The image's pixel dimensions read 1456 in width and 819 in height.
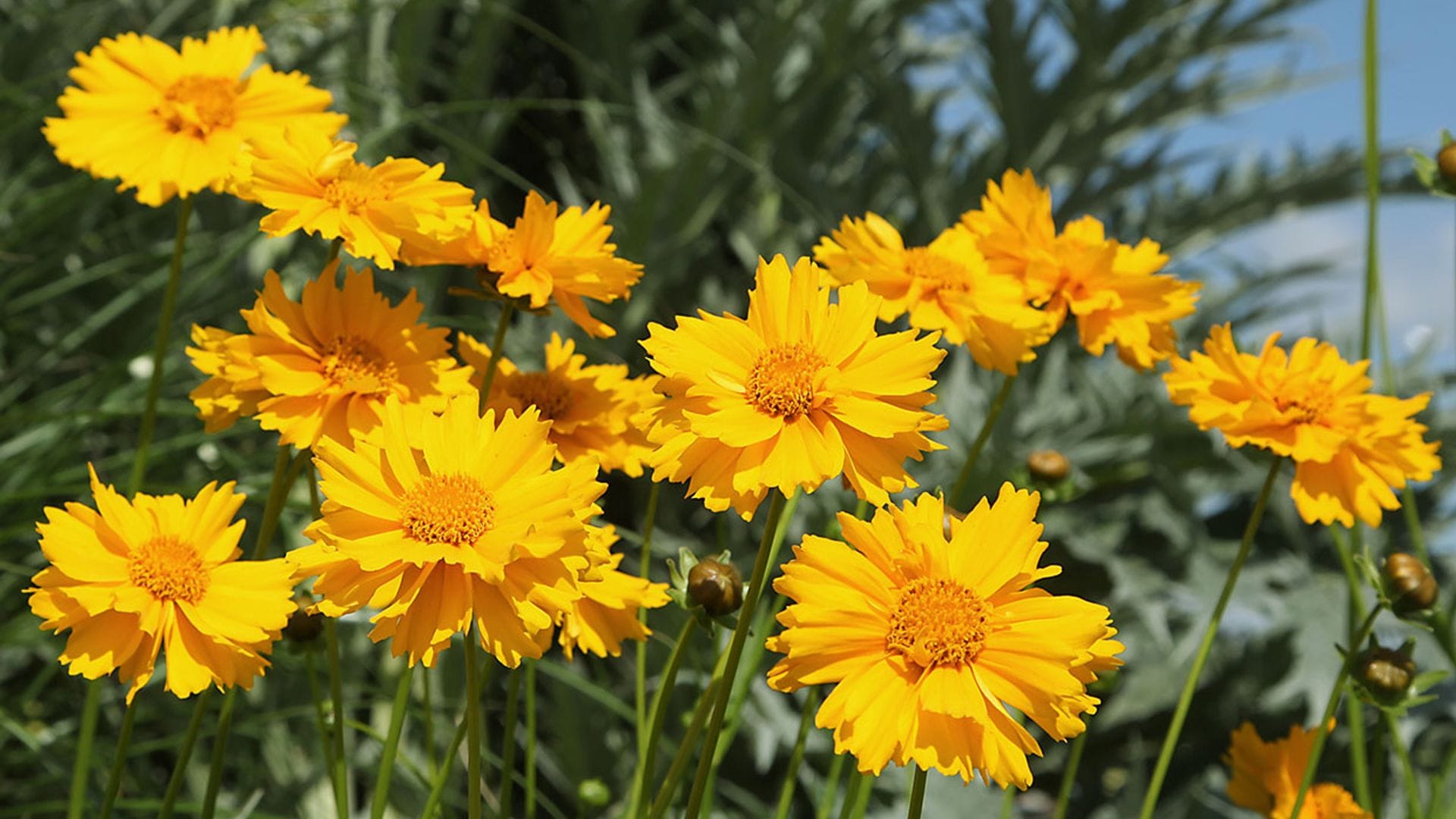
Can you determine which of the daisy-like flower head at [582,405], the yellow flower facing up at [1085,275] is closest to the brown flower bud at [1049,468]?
the yellow flower facing up at [1085,275]

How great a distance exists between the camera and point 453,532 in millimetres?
326

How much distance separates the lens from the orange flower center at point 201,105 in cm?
54

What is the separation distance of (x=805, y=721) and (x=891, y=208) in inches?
61.3

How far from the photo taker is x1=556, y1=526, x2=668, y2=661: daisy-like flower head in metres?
0.41

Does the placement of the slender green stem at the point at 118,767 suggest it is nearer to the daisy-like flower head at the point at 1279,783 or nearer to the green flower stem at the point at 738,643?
the green flower stem at the point at 738,643

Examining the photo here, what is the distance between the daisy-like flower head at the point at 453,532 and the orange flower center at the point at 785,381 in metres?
0.05

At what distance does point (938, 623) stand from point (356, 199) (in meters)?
0.21

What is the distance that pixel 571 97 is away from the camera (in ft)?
6.77

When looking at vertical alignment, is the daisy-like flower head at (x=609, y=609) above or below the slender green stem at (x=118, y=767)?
above

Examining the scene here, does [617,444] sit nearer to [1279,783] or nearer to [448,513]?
[448,513]

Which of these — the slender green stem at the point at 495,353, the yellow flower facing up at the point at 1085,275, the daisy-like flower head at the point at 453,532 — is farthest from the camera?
the yellow flower facing up at the point at 1085,275

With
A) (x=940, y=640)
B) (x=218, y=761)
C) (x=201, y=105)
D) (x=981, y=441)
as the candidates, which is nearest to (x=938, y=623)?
(x=940, y=640)

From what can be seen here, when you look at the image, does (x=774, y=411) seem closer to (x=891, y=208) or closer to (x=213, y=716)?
(x=213, y=716)

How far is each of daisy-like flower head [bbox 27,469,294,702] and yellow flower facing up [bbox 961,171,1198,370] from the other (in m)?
0.29
